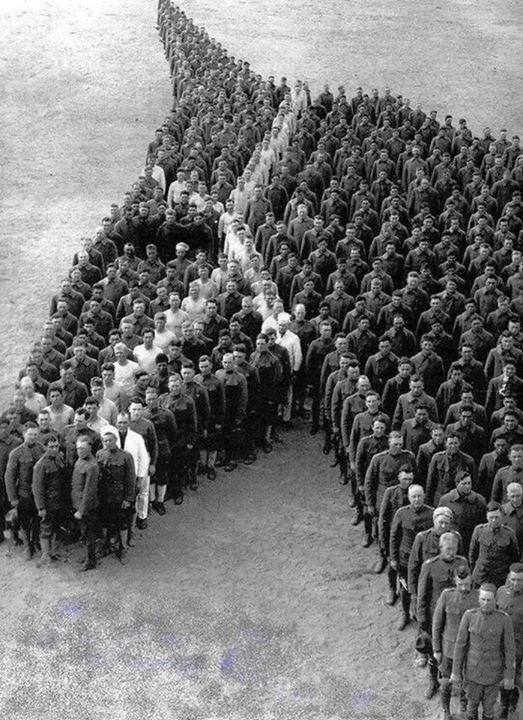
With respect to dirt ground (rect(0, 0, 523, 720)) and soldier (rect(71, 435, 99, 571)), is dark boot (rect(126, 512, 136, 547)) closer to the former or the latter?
dirt ground (rect(0, 0, 523, 720))

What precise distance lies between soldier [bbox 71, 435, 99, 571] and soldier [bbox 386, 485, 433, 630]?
2.78m

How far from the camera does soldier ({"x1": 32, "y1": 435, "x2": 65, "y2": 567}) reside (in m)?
10.0

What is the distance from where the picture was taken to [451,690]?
8234 millimetres

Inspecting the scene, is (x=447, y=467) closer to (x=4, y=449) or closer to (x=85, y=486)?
(x=85, y=486)

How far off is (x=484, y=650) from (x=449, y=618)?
41 centimetres

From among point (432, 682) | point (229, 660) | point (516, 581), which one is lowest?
point (229, 660)

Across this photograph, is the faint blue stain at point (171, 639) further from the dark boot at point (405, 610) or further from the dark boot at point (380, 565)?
the dark boot at point (380, 565)

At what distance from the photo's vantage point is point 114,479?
10211mm

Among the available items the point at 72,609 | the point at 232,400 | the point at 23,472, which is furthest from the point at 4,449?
the point at 232,400

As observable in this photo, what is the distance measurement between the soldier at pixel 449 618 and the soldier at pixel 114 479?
334cm

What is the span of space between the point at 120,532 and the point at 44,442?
46.6 inches

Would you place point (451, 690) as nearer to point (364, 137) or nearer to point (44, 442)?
point (44, 442)

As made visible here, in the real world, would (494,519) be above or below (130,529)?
above

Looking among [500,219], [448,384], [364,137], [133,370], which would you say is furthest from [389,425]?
[364,137]
